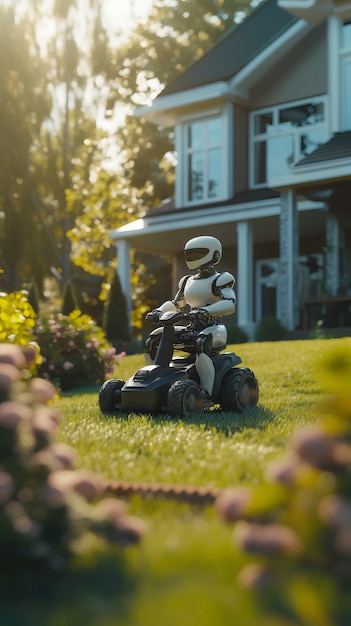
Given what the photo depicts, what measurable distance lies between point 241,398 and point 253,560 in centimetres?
525

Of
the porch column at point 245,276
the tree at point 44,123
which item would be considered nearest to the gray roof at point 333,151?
the porch column at point 245,276

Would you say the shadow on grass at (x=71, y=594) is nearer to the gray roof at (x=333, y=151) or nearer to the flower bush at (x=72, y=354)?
the flower bush at (x=72, y=354)

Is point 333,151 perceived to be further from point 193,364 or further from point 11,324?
point 11,324

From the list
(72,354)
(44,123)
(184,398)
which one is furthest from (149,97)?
(184,398)

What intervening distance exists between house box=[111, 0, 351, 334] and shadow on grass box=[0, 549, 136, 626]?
1503 cm

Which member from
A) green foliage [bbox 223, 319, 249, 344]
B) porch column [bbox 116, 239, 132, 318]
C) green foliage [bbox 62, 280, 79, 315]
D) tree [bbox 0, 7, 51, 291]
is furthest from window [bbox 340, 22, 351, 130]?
tree [bbox 0, 7, 51, 291]

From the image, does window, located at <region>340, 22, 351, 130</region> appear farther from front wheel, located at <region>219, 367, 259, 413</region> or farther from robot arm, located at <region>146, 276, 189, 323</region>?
front wheel, located at <region>219, 367, 259, 413</region>

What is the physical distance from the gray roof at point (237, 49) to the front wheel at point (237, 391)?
1421 cm

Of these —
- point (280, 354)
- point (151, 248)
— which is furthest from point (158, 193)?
point (280, 354)

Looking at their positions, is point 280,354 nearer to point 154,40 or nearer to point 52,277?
point 52,277

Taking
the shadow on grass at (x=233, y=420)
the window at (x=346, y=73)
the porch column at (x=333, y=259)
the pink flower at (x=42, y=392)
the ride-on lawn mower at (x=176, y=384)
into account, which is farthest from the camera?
the window at (x=346, y=73)

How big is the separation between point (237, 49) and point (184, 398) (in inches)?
681

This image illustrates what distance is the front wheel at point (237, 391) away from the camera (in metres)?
8.22

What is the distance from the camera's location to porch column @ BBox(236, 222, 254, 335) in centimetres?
1970
